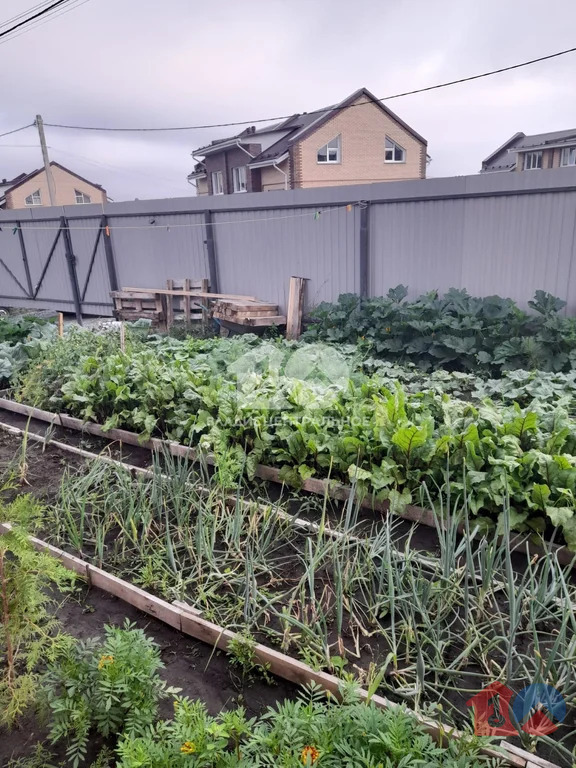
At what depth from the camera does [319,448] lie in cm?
355

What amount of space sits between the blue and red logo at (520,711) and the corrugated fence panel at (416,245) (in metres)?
6.15

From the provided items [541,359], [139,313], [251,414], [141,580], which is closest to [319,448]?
[251,414]

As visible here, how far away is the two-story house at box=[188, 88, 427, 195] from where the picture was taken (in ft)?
86.1

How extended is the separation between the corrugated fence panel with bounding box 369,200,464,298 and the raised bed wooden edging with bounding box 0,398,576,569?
4.65m

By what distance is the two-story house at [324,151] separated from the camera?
26.2 m

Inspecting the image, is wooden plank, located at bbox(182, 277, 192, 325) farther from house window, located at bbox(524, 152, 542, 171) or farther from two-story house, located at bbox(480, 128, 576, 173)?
house window, located at bbox(524, 152, 542, 171)

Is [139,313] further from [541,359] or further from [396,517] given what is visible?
[396,517]

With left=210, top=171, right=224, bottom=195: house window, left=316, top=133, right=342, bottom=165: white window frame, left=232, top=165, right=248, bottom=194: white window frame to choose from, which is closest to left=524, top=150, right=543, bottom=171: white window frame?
left=316, top=133, right=342, bottom=165: white window frame

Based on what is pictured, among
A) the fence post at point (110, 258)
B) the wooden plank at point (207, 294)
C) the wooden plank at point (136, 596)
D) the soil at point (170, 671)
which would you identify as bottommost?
the soil at point (170, 671)

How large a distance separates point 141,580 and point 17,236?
13.6 meters

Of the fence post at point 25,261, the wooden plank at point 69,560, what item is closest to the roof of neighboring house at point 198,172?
A: the fence post at point 25,261

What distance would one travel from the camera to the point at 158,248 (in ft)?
36.4

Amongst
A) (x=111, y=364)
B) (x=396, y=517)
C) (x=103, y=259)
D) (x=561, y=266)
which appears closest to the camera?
(x=396, y=517)

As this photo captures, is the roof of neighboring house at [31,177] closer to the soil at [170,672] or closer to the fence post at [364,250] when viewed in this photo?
the fence post at [364,250]
